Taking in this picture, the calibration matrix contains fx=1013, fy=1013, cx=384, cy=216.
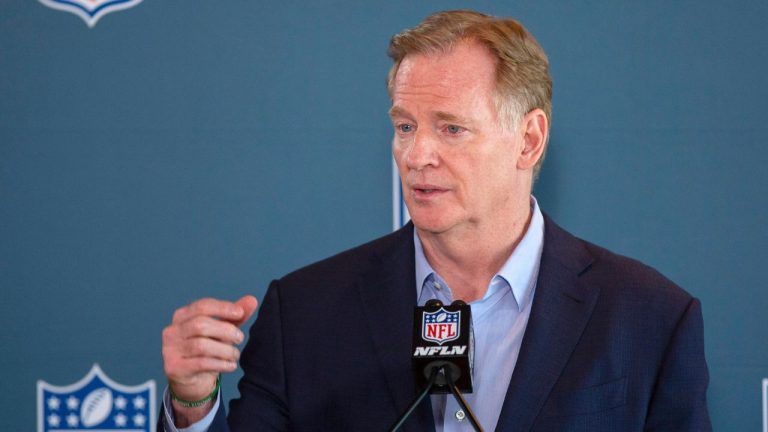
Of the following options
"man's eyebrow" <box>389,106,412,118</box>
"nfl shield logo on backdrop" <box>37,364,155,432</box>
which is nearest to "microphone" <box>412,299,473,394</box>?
"man's eyebrow" <box>389,106,412,118</box>

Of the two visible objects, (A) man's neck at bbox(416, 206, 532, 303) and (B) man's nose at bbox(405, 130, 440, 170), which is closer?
(B) man's nose at bbox(405, 130, 440, 170)

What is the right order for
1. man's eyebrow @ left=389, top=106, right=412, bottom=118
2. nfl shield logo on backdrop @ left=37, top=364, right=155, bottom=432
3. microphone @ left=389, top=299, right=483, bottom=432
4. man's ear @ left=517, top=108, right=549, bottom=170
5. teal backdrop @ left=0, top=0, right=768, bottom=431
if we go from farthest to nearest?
nfl shield logo on backdrop @ left=37, top=364, right=155, bottom=432
teal backdrop @ left=0, top=0, right=768, bottom=431
man's ear @ left=517, top=108, right=549, bottom=170
man's eyebrow @ left=389, top=106, right=412, bottom=118
microphone @ left=389, top=299, right=483, bottom=432

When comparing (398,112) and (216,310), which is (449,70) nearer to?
(398,112)

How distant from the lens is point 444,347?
1484 millimetres

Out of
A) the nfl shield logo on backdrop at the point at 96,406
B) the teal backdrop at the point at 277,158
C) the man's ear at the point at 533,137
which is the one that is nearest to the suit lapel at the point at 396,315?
the man's ear at the point at 533,137

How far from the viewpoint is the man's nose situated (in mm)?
1832

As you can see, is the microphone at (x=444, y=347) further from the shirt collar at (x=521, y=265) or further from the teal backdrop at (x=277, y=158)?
the teal backdrop at (x=277, y=158)

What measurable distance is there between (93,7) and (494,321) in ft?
4.82

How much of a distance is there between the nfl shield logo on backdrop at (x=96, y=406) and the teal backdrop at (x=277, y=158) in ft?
0.10

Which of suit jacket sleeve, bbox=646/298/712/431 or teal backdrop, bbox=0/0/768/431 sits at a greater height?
teal backdrop, bbox=0/0/768/431

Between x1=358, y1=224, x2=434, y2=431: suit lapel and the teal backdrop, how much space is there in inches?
26.3

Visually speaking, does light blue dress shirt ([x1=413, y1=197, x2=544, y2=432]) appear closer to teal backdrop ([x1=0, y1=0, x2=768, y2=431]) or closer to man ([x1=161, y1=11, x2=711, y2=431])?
man ([x1=161, y1=11, x2=711, y2=431])

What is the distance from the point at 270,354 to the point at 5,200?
1176mm

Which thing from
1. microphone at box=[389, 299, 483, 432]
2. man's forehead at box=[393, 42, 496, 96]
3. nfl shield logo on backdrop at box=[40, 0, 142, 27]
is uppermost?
nfl shield logo on backdrop at box=[40, 0, 142, 27]
